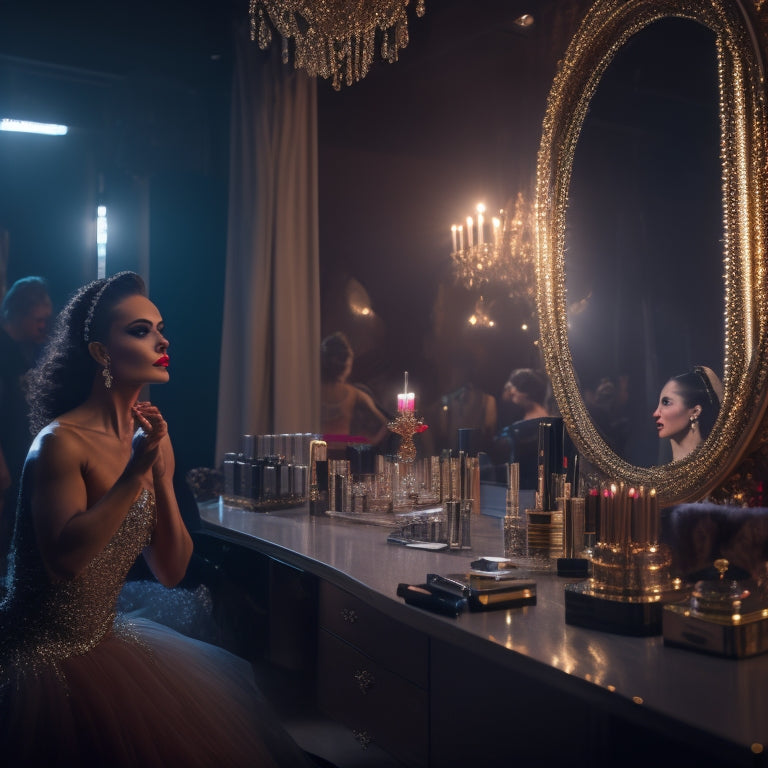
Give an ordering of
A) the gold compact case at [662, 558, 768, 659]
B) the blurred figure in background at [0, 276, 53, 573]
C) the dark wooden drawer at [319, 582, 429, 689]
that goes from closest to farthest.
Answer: the gold compact case at [662, 558, 768, 659] < the dark wooden drawer at [319, 582, 429, 689] < the blurred figure in background at [0, 276, 53, 573]

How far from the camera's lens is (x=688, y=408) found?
79.6 inches

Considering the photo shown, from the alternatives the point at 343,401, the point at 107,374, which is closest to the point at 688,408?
the point at 107,374

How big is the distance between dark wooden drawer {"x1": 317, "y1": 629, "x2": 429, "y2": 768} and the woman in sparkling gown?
0.84 ft

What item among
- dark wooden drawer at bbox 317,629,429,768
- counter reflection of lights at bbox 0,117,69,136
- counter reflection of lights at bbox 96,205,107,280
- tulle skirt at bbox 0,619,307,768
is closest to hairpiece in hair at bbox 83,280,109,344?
tulle skirt at bbox 0,619,307,768

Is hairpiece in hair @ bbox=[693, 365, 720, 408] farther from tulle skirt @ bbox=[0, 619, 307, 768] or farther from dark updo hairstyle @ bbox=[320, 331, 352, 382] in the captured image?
dark updo hairstyle @ bbox=[320, 331, 352, 382]

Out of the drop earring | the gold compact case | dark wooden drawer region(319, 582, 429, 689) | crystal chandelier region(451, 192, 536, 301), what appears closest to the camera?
the gold compact case

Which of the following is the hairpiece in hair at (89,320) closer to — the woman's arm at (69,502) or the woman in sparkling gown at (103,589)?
the woman in sparkling gown at (103,589)

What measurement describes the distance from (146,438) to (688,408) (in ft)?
4.31

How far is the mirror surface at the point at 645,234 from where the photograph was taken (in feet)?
6.52

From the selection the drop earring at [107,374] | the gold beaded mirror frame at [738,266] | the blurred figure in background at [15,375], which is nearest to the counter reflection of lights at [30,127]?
the blurred figure in background at [15,375]

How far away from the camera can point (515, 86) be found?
303cm

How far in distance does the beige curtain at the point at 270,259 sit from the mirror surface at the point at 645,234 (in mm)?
1812

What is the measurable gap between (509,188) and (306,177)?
53.6 inches

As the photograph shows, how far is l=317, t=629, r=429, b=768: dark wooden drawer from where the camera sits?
1.79 meters
